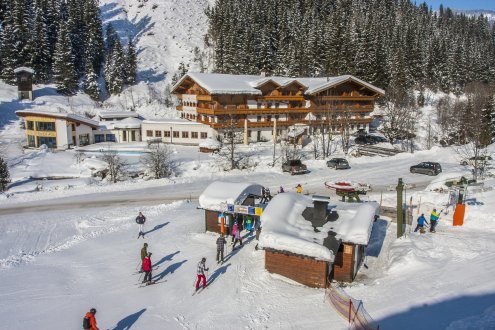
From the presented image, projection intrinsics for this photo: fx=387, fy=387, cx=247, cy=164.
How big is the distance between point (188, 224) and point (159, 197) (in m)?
7.08

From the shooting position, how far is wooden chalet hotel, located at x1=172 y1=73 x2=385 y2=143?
170 feet

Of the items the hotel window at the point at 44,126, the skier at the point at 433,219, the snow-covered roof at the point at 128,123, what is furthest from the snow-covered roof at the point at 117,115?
the skier at the point at 433,219

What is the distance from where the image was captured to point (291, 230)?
17938 mm

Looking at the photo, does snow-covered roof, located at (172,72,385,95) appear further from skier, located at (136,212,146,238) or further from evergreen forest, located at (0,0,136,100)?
evergreen forest, located at (0,0,136,100)

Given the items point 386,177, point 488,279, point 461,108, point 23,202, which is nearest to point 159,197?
point 23,202

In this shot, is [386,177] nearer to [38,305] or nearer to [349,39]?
[38,305]

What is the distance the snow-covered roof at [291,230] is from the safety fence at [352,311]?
2.04m

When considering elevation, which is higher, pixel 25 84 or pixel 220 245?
pixel 25 84

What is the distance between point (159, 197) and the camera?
3080 centimetres

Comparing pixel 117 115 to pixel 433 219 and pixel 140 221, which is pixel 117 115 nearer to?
pixel 140 221

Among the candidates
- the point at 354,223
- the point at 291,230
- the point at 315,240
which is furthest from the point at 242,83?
the point at 315,240

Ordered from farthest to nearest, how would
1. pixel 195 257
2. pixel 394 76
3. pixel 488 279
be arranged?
pixel 394 76
pixel 195 257
pixel 488 279

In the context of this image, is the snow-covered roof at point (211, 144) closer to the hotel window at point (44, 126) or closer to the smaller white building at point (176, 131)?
the smaller white building at point (176, 131)

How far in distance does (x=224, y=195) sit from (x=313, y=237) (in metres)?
6.86
